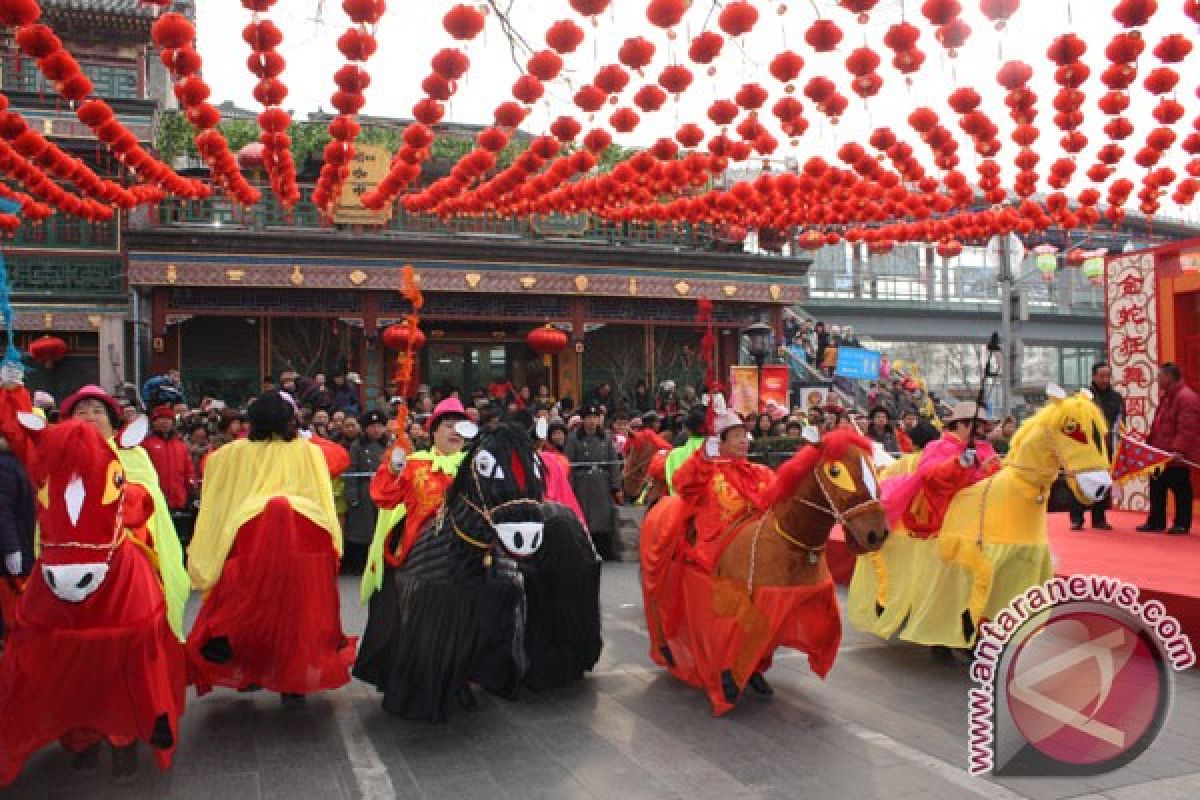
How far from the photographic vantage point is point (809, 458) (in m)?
5.14

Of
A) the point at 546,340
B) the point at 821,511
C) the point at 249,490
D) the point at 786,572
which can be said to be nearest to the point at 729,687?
the point at 786,572

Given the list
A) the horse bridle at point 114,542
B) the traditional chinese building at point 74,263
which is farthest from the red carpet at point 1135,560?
the traditional chinese building at point 74,263

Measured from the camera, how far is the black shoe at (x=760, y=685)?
5586mm

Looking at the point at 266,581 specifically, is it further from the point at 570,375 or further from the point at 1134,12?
the point at 570,375

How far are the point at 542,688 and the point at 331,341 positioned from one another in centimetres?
1366

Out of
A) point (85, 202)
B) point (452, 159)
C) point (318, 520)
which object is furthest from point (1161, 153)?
point (452, 159)

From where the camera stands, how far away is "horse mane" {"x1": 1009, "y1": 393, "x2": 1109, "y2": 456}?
217 inches

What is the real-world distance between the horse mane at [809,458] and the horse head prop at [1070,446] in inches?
47.3

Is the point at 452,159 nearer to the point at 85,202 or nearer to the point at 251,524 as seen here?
the point at 85,202

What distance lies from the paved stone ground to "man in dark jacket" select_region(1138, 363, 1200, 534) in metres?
4.04

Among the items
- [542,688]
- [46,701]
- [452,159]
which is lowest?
[542,688]

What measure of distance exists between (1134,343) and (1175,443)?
2463mm

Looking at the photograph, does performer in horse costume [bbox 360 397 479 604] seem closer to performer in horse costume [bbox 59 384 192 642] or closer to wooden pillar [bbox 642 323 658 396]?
performer in horse costume [bbox 59 384 192 642]

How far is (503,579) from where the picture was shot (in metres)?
5.09
